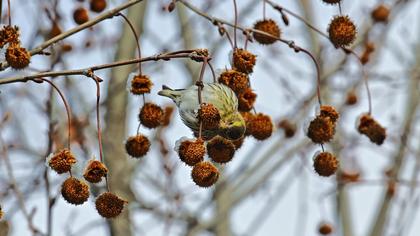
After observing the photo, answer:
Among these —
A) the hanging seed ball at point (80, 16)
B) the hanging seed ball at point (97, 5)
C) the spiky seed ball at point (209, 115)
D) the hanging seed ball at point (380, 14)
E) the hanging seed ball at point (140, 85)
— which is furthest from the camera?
the hanging seed ball at point (380, 14)

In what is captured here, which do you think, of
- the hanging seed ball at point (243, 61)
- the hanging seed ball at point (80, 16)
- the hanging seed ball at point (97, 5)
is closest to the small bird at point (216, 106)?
the hanging seed ball at point (243, 61)

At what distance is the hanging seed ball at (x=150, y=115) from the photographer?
236cm

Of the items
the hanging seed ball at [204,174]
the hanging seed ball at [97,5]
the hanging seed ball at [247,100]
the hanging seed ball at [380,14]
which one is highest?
the hanging seed ball at [380,14]

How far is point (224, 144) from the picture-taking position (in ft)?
7.59

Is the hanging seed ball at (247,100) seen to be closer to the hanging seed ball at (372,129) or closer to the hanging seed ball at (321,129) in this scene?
the hanging seed ball at (321,129)

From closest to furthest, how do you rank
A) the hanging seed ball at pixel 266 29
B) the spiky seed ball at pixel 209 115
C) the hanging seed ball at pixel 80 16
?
the spiky seed ball at pixel 209 115
the hanging seed ball at pixel 266 29
the hanging seed ball at pixel 80 16

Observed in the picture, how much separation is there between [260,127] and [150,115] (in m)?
0.39

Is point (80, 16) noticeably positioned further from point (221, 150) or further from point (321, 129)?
point (321, 129)

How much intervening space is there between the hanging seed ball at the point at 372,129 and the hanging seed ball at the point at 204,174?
790 millimetres

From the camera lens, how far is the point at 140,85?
90.7 inches

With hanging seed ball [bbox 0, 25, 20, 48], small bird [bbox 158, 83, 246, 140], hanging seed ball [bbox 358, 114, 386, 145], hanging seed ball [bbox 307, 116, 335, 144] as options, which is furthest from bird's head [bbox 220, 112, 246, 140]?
hanging seed ball [bbox 0, 25, 20, 48]

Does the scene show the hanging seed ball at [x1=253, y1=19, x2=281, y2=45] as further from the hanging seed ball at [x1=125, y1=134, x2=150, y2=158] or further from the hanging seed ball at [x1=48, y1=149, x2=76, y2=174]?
the hanging seed ball at [x1=48, y1=149, x2=76, y2=174]

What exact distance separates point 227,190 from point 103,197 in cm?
327

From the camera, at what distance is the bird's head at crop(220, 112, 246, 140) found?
7.35 ft
